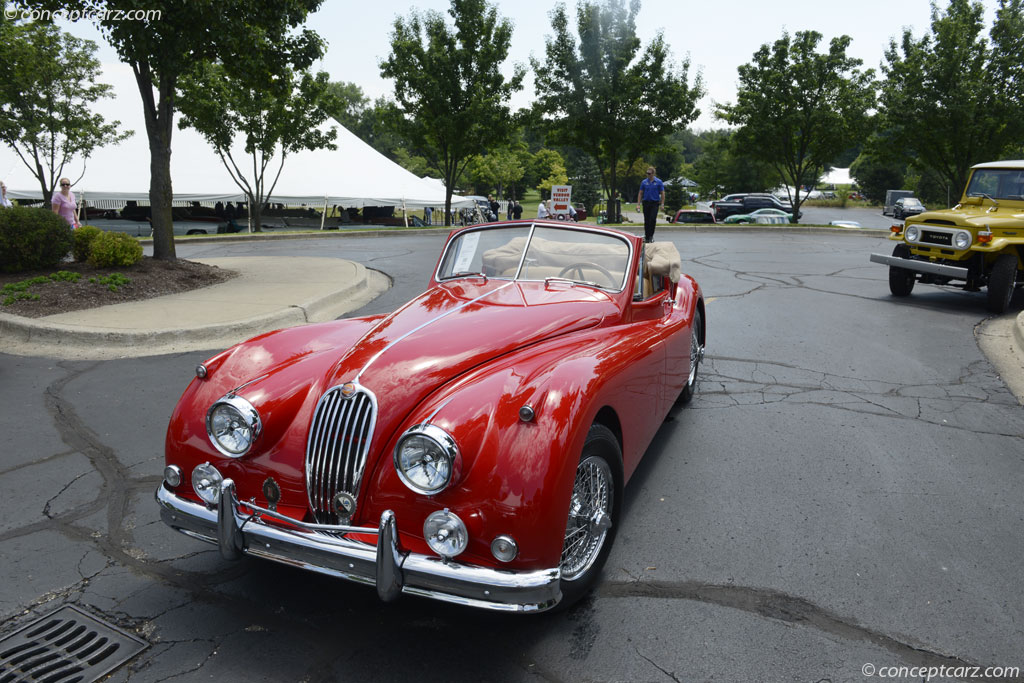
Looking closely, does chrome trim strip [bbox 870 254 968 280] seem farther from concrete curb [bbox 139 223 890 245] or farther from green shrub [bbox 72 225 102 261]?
green shrub [bbox 72 225 102 261]

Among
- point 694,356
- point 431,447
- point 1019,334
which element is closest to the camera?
point 431,447

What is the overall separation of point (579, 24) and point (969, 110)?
14.7 meters

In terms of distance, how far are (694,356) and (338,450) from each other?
376 centimetres

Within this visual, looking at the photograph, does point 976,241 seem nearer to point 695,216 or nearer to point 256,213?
point 695,216

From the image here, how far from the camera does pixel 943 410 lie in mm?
5508

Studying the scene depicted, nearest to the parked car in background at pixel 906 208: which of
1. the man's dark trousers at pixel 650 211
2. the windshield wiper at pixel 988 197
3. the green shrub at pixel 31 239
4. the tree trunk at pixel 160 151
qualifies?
the man's dark trousers at pixel 650 211

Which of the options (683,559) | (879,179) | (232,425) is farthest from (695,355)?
(879,179)

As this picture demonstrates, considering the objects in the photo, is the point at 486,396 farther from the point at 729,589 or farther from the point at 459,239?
the point at 459,239

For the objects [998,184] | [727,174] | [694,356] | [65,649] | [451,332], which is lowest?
[65,649]

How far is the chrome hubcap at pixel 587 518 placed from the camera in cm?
282

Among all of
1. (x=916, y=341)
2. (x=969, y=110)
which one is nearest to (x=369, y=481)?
(x=916, y=341)

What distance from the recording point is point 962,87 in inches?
983

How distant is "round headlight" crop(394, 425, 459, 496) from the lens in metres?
2.50

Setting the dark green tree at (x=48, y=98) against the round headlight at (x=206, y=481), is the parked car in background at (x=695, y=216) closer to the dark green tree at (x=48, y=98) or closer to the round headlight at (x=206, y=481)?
the dark green tree at (x=48, y=98)
